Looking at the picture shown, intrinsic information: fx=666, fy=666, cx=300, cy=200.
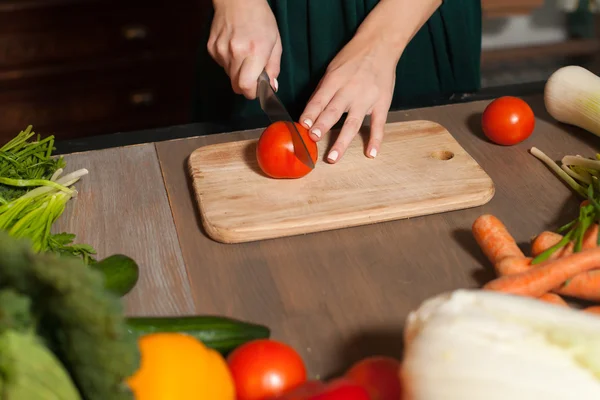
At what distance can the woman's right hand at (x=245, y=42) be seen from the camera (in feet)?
4.52

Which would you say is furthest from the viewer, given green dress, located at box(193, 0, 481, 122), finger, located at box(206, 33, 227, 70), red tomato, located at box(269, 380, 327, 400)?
green dress, located at box(193, 0, 481, 122)

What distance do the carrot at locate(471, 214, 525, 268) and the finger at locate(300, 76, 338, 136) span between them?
376mm

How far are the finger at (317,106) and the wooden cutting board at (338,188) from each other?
0.06m

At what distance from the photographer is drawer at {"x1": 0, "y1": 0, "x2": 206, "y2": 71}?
2.74m

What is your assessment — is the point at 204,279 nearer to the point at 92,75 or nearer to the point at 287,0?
the point at 287,0

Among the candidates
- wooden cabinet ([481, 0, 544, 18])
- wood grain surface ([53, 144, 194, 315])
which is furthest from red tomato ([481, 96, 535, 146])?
wooden cabinet ([481, 0, 544, 18])

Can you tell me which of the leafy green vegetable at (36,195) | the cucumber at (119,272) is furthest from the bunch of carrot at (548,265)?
the leafy green vegetable at (36,195)

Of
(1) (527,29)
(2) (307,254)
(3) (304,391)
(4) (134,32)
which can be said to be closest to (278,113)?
(2) (307,254)

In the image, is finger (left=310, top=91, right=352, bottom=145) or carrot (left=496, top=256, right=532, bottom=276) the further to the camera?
finger (left=310, top=91, right=352, bottom=145)

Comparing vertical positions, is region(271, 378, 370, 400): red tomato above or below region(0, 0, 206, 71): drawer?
above

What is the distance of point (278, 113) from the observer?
1.33 m

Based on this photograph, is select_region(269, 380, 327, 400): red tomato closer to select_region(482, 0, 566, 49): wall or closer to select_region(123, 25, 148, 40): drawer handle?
select_region(123, 25, 148, 40): drawer handle

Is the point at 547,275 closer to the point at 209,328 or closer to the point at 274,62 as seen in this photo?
the point at 209,328

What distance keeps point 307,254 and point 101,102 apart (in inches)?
83.6
